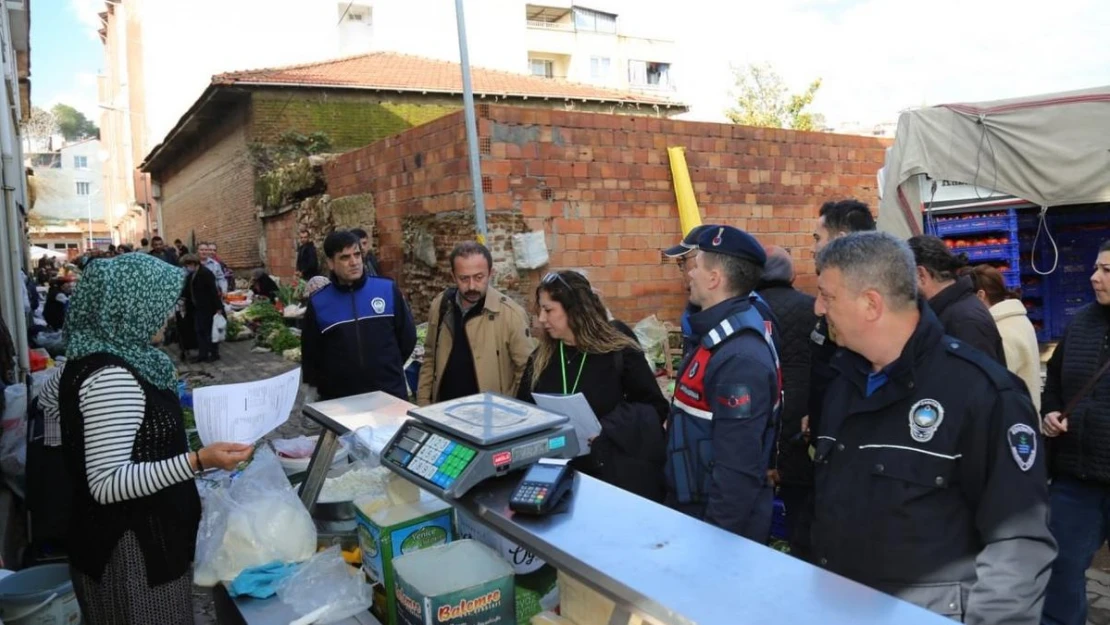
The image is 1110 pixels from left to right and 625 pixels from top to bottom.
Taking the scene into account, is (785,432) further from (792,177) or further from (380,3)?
(380,3)

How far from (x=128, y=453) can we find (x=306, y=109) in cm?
1651

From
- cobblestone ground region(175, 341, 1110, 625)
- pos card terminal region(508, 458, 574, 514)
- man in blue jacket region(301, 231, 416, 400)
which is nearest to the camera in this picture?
pos card terminal region(508, 458, 574, 514)

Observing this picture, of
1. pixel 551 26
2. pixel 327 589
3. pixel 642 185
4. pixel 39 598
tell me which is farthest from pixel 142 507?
pixel 551 26

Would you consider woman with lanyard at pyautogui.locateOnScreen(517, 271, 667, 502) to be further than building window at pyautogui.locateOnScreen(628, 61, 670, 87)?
No

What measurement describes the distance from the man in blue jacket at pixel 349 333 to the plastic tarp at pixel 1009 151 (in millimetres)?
4832

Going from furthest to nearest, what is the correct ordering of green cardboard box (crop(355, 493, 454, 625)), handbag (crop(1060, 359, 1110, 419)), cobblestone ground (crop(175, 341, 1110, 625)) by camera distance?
cobblestone ground (crop(175, 341, 1110, 625)) → handbag (crop(1060, 359, 1110, 419)) → green cardboard box (crop(355, 493, 454, 625))

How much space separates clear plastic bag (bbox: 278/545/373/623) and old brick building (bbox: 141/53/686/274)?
1442cm

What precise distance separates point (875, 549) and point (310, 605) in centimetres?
142

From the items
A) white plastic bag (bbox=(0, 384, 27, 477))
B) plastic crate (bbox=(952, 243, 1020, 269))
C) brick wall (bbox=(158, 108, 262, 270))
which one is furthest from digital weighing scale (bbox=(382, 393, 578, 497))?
brick wall (bbox=(158, 108, 262, 270))

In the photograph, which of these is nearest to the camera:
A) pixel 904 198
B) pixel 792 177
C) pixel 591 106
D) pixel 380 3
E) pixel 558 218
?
pixel 904 198

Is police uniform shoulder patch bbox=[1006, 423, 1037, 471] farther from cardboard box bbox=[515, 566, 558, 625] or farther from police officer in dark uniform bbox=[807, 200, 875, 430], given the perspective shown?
police officer in dark uniform bbox=[807, 200, 875, 430]

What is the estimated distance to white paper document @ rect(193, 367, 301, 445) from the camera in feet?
6.50

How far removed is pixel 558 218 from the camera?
8.30m

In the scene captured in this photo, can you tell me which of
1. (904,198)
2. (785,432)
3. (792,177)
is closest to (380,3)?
(792,177)
